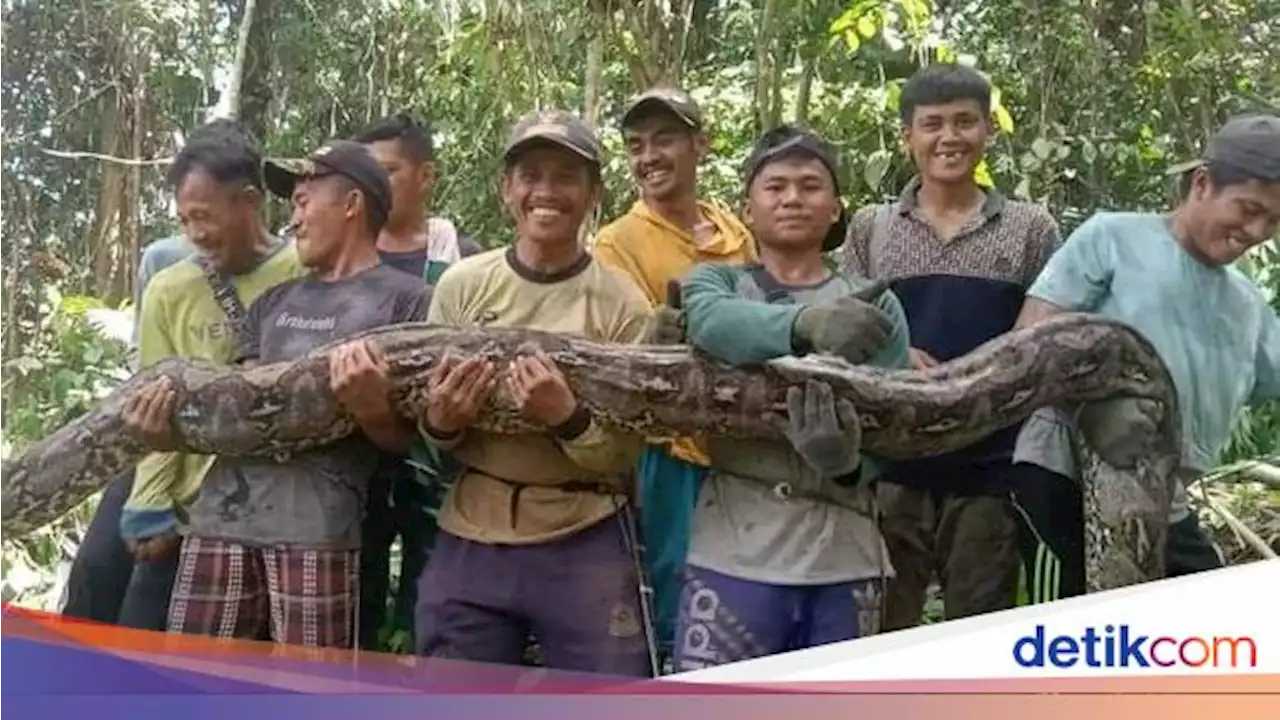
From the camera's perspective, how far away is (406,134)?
9.80 feet

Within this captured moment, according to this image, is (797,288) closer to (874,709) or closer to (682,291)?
(682,291)

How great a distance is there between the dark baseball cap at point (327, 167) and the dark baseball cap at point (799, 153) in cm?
70

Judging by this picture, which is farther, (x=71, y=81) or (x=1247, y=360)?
(x=71, y=81)

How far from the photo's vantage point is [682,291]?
2.96 m

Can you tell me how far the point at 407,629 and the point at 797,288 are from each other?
0.99 meters

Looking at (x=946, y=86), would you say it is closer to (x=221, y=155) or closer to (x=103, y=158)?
(x=221, y=155)

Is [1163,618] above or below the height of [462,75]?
below

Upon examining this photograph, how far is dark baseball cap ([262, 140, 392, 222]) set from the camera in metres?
2.98

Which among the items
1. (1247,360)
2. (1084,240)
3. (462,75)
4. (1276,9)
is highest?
(1276,9)

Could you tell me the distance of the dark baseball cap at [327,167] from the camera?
2982mm

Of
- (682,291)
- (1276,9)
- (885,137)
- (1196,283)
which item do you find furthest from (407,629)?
(1276,9)

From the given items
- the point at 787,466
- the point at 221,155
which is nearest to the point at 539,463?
the point at 787,466

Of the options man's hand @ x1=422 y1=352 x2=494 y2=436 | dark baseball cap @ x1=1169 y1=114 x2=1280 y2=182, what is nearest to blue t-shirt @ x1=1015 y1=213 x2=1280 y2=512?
dark baseball cap @ x1=1169 y1=114 x2=1280 y2=182

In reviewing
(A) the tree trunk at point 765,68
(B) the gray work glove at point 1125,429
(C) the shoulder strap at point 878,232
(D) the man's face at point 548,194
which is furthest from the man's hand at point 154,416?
(B) the gray work glove at point 1125,429
